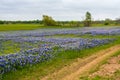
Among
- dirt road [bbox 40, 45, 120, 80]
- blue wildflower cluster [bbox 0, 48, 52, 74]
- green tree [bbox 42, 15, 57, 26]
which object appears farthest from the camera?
green tree [bbox 42, 15, 57, 26]

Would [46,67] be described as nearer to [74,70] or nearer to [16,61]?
[74,70]

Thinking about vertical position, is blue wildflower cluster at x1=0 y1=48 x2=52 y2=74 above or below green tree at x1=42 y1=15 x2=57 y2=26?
above

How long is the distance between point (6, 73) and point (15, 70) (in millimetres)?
719

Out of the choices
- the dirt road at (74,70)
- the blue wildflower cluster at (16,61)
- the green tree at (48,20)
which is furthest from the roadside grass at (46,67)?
the green tree at (48,20)

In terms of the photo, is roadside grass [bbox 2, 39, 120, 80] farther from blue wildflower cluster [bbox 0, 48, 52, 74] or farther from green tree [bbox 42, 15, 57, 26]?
green tree [bbox 42, 15, 57, 26]

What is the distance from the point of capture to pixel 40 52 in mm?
19281

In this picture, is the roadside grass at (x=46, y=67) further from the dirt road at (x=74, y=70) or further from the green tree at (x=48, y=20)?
the green tree at (x=48, y=20)

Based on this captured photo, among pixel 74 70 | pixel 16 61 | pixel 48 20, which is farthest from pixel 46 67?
pixel 48 20

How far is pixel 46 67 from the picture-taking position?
1638 centimetres

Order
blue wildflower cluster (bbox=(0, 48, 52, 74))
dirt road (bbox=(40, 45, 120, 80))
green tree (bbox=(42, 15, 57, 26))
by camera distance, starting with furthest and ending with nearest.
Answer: green tree (bbox=(42, 15, 57, 26)) < blue wildflower cluster (bbox=(0, 48, 52, 74)) < dirt road (bbox=(40, 45, 120, 80))

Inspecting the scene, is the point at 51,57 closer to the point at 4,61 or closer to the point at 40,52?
the point at 40,52

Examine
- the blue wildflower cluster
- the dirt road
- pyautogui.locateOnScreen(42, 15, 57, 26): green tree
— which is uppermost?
the blue wildflower cluster

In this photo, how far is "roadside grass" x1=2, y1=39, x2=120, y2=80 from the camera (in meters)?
14.2

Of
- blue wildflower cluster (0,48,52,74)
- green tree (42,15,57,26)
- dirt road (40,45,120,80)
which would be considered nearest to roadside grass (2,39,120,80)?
blue wildflower cluster (0,48,52,74)
